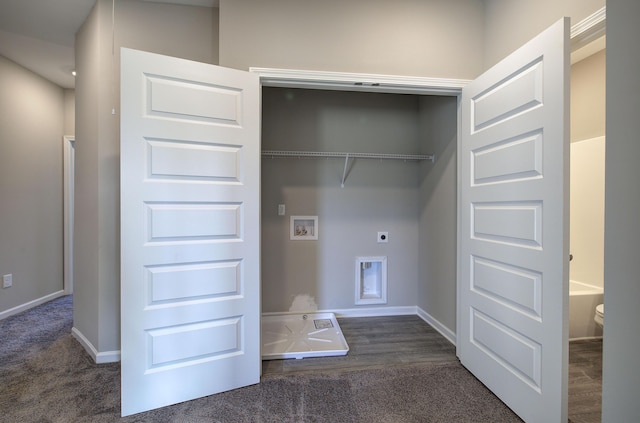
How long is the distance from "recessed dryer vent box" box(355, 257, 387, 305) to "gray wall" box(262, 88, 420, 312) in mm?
65

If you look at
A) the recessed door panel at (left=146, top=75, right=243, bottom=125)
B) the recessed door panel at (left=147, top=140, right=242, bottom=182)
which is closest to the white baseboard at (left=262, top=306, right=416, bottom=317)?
the recessed door panel at (left=147, top=140, right=242, bottom=182)

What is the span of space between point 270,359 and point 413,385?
1062mm

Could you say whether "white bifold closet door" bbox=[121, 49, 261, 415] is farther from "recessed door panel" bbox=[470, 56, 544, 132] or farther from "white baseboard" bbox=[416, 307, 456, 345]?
"white baseboard" bbox=[416, 307, 456, 345]

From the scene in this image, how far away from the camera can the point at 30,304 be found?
322 centimetres

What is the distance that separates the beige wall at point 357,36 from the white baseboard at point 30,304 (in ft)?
11.5

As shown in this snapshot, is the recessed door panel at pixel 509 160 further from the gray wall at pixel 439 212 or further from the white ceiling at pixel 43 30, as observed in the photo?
the white ceiling at pixel 43 30

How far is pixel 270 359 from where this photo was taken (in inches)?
87.1

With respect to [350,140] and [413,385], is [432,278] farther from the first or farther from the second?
[350,140]

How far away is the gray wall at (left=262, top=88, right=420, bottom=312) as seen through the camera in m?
2.96

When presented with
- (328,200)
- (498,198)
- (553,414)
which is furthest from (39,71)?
(553,414)

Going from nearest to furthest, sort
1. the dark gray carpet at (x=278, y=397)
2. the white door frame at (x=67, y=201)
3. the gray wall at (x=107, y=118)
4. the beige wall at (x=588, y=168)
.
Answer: the dark gray carpet at (x=278, y=397) < the gray wall at (x=107, y=118) < the beige wall at (x=588, y=168) < the white door frame at (x=67, y=201)

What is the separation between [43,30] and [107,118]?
1.27m

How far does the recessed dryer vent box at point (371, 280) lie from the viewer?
122 inches

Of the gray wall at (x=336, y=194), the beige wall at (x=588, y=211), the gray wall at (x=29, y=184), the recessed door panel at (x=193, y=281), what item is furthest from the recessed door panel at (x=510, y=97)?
the gray wall at (x=29, y=184)
